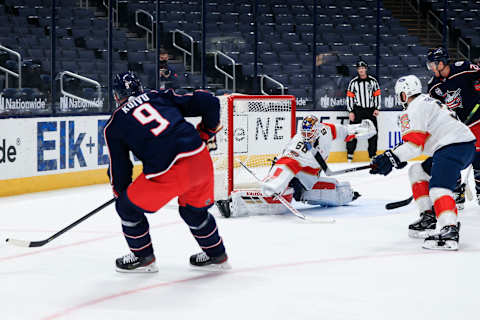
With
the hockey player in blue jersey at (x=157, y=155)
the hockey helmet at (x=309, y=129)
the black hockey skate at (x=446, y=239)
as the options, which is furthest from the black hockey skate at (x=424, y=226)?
the hockey player in blue jersey at (x=157, y=155)

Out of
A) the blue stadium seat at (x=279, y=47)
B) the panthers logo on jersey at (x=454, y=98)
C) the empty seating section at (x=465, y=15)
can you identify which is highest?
A: the empty seating section at (x=465, y=15)

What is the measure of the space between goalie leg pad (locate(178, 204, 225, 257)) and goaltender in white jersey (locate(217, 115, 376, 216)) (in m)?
1.87

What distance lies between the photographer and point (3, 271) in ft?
14.3

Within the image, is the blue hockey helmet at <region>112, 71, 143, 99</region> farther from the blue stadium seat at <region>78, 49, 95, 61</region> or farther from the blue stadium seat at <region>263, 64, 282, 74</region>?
the blue stadium seat at <region>263, 64, 282, 74</region>

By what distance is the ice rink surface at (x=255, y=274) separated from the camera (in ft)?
11.7

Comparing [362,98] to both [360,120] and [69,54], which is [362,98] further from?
[69,54]

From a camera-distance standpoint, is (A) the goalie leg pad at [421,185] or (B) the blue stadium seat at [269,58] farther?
(B) the blue stadium seat at [269,58]

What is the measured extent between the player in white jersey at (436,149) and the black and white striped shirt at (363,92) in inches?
217

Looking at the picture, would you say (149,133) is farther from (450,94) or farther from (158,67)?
(158,67)

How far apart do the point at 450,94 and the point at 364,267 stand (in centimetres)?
284

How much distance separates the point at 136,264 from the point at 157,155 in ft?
2.25

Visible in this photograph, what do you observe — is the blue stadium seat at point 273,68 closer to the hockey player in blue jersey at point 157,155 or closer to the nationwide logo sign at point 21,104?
the nationwide logo sign at point 21,104

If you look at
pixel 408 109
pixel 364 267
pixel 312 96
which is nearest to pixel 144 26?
pixel 312 96

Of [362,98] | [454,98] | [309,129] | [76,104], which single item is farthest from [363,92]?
[309,129]
